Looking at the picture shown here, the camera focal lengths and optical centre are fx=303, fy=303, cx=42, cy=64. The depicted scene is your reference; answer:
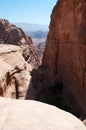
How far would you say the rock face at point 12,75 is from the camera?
2124 centimetres

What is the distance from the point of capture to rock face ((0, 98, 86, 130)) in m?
6.10

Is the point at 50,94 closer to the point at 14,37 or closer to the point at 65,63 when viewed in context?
the point at 65,63

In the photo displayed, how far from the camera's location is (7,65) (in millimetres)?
23062

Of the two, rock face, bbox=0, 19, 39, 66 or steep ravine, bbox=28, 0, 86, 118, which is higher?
steep ravine, bbox=28, 0, 86, 118

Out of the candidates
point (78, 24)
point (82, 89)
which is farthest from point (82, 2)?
point (82, 89)

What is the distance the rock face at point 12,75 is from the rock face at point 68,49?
3.18 metres

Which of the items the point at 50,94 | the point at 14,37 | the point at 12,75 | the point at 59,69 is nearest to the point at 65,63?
the point at 59,69

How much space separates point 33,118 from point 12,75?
17.2 m

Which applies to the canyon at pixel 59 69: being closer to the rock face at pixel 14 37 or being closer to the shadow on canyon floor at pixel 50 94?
the shadow on canyon floor at pixel 50 94

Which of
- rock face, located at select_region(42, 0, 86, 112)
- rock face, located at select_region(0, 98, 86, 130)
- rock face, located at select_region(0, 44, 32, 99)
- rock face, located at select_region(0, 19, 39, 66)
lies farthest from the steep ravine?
rock face, located at select_region(0, 19, 39, 66)

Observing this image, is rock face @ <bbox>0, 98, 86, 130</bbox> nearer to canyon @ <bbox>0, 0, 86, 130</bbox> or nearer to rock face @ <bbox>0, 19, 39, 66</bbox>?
canyon @ <bbox>0, 0, 86, 130</bbox>

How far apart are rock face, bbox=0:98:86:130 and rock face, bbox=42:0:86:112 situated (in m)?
14.4

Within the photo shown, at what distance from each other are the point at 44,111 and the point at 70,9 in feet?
66.5

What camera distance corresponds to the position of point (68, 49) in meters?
25.7
